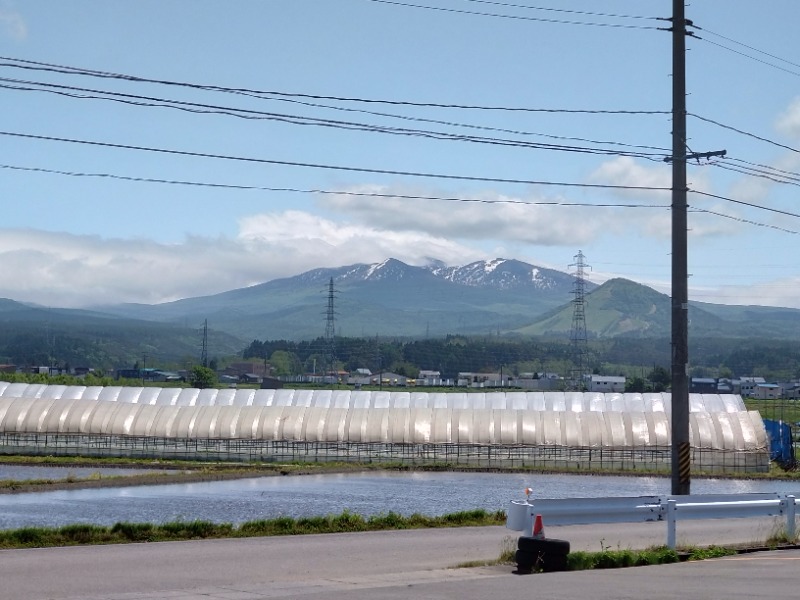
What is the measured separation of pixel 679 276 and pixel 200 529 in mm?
11238

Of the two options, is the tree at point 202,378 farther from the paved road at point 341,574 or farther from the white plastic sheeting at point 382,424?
the paved road at point 341,574

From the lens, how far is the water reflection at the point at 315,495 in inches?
1133

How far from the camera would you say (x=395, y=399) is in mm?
70812

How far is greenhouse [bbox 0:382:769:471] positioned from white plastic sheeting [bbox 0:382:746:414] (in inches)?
5.3

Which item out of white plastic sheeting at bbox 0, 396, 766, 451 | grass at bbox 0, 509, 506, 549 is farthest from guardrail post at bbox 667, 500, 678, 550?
white plastic sheeting at bbox 0, 396, 766, 451

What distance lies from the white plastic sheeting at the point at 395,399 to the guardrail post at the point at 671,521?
45.2m

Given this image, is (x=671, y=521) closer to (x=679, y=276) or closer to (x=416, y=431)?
(x=679, y=276)

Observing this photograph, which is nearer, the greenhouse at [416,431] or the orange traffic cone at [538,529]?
the orange traffic cone at [538,529]

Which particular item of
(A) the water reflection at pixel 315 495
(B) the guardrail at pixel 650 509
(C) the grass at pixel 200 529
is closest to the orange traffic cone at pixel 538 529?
(B) the guardrail at pixel 650 509

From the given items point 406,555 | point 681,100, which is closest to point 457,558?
point 406,555

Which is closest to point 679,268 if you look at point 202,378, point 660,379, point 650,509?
point 650,509

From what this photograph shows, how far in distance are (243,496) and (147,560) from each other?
19.7 meters

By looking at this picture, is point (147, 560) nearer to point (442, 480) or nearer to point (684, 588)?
point (684, 588)

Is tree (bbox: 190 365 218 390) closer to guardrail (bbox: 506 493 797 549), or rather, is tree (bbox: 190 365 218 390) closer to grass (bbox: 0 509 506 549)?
grass (bbox: 0 509 506 549)
